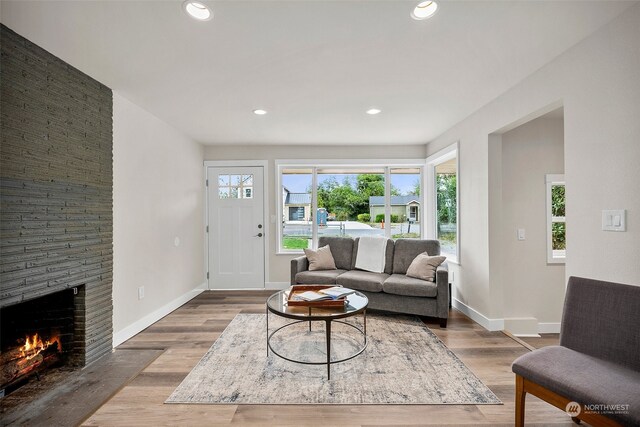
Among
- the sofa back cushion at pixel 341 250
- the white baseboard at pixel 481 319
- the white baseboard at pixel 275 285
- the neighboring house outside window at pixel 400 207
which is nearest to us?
the white baseboard at pixel 481 319

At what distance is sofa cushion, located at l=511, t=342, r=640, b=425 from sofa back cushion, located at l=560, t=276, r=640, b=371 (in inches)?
2.2

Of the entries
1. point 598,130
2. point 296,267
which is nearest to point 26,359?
point 296,267

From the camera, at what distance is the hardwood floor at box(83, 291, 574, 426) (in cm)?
191

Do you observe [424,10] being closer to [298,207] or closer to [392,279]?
[392,279]

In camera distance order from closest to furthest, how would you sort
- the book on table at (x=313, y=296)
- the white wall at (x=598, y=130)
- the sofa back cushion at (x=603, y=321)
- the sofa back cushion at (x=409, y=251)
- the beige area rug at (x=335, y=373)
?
the sofa back cushion at (x=603, y=321) < the white wall at (x=598, y=130) < the beige area rug at (x=335, y=373) < the book on table at (x=313, y=296) < the sofa back cushion at (x=409, y=251)

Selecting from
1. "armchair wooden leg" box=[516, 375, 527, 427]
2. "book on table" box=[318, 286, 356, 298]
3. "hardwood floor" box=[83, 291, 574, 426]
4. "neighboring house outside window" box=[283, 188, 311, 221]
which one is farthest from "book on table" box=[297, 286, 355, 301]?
"neighboring house outside window" box=[283, 188, 311, 221]

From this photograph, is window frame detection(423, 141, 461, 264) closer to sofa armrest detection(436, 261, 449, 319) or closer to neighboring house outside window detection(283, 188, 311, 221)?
sofa armrest detection(436, 261, 449, 319)

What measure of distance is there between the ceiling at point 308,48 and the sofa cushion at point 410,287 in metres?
1.90

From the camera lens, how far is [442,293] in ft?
11.3

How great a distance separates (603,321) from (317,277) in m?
2.74

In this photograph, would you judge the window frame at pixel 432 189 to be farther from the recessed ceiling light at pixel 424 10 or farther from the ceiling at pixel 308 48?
the recessed ceiling light at pixel 424 10

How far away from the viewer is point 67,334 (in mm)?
2570

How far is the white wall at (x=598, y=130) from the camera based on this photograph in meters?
1.85

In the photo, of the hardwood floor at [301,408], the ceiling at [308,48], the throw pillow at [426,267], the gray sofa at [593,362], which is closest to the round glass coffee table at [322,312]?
the hardwood floor at [301,408]
